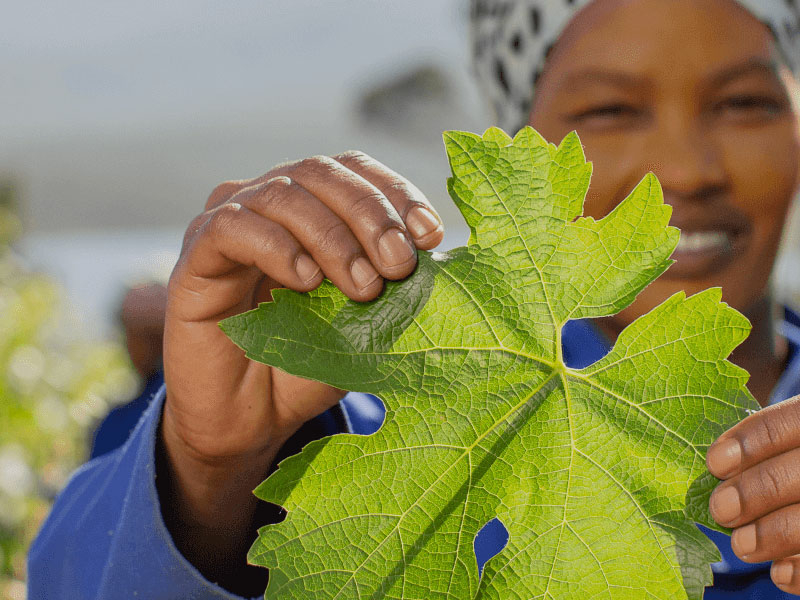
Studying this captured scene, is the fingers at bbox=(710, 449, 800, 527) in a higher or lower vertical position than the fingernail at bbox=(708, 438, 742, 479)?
lower

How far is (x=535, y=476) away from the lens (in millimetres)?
498

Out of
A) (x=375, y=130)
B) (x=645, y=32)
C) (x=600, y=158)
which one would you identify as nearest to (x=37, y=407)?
(x=600, y=158)

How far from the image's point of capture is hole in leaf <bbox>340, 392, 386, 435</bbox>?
106 centimetres

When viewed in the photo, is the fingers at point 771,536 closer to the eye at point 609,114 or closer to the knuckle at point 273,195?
the knuckle at point 273,195

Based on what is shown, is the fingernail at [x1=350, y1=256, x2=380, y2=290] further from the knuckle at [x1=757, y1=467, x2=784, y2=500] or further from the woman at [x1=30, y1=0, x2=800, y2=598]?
the knuckle at [x1=757, y1=467, x2=784, y2=500]

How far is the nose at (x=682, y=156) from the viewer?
3.55ft

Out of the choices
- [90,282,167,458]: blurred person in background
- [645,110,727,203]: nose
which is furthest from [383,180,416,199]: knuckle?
[90,282,167,458]: blurred person in background

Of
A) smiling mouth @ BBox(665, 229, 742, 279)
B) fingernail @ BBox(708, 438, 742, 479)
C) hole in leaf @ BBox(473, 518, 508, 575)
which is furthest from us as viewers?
smiling mouth @ BBox(665, 229, 742, 279)

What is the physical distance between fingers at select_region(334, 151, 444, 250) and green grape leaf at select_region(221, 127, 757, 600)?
0.02m

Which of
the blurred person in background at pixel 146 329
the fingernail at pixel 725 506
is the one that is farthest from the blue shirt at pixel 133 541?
the blurred person in background at pixel 146 329

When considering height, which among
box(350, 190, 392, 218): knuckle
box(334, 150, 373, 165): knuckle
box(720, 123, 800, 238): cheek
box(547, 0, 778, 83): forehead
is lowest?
box(720, 123, 800, 238): cheek

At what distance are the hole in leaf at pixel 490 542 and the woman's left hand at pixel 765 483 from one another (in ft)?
1.59

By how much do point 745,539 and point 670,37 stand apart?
2.54 feet

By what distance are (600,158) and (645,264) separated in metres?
0.68
